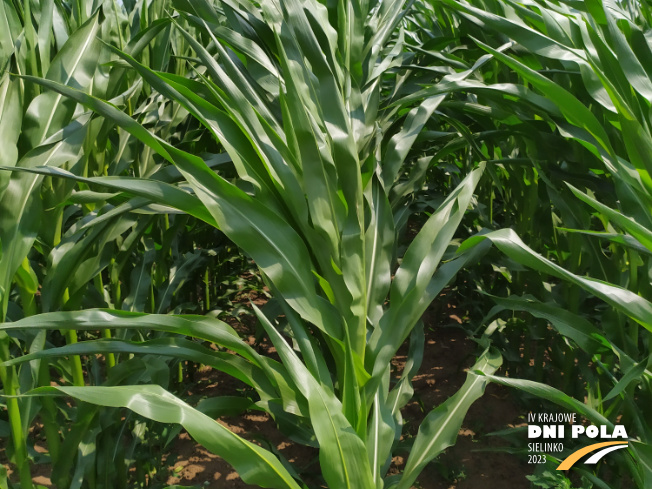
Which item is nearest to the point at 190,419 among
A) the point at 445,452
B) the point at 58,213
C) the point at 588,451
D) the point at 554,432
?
the point at 58,213

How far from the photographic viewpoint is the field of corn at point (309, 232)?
967 mm

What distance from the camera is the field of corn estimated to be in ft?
3.17

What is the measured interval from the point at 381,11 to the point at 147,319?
1.19 m

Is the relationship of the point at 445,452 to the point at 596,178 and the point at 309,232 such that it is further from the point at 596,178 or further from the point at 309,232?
the point at 309,232

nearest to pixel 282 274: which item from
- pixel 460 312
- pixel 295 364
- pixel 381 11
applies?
pixel 295 364

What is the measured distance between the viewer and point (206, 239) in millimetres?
2559

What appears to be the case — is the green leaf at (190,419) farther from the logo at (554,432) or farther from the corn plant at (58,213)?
the logo at (554,432)

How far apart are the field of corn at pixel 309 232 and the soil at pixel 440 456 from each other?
14mm

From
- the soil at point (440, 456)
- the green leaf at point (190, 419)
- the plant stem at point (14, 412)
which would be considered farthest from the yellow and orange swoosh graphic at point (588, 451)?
the plant stem at point (14, 412)

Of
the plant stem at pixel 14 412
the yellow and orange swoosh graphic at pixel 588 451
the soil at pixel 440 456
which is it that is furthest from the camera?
the soil at pixel 440 456

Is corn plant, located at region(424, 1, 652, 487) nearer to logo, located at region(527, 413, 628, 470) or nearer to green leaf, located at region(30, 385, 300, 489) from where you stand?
logo, located at region(527, 413, 628, 470)

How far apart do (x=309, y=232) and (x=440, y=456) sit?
3.77 ft

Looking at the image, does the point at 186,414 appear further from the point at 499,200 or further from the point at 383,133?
the point at 499,200

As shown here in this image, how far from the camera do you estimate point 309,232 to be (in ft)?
3.35
